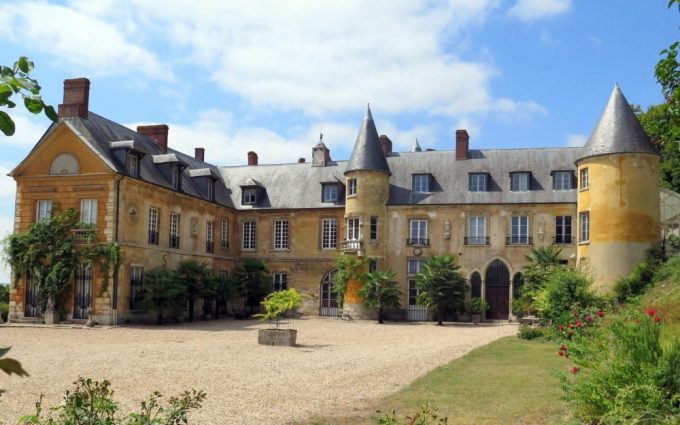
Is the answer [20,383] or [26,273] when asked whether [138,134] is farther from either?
[20,383]

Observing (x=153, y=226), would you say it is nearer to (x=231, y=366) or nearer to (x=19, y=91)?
(x=231, y=366)

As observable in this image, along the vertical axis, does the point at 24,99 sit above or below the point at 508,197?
below

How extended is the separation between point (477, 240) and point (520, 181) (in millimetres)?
3607

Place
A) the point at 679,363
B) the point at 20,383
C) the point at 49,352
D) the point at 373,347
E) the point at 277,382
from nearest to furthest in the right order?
the point at 679,363, the point at 20,383, the point at 277,382, the point at 49,352, the point at 373,347

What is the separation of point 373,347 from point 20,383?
10.1 meters

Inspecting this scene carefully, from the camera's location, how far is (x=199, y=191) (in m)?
33.6

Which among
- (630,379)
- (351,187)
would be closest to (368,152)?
(351,187)

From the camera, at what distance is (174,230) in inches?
1200

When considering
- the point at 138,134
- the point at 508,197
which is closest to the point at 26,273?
the point at 138,134

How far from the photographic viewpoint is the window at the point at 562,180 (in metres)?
32.8

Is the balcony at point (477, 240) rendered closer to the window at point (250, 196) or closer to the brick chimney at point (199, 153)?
the window at point (250, 196)

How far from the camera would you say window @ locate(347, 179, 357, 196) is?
33.8 metres

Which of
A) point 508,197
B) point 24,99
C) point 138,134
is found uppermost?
point 138,134

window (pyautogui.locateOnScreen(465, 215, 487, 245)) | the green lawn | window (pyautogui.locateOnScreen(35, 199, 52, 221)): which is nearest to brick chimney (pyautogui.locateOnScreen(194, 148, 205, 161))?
window (pyautogui.locateOnScreen(35, 199, 52, 221))
